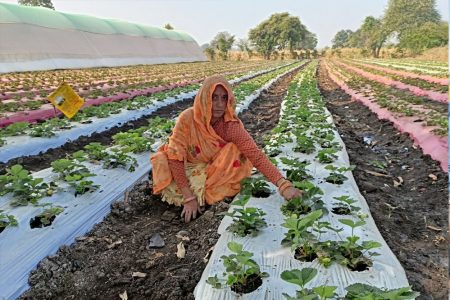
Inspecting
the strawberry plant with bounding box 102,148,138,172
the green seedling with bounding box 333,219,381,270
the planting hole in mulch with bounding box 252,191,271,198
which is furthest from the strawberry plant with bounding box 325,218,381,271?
the strawberry plant with bounding box 102,148,138,172

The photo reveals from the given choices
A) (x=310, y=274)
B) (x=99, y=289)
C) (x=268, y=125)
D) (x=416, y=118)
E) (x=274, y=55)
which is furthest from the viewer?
(x=274, y=55)

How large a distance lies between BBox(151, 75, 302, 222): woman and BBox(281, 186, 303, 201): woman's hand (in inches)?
14.4

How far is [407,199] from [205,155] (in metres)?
1.85

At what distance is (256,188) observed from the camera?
3.10 meters

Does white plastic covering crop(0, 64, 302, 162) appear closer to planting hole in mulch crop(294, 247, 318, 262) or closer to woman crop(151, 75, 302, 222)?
woman crop(151, 75, 302, 222)

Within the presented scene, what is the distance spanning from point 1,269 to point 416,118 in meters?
5.55

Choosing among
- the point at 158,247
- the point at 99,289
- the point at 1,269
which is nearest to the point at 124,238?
the point at 158,247

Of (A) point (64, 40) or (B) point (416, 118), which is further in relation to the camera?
(A) point (64, 40)

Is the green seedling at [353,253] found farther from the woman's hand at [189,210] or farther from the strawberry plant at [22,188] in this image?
the strawberry plant at [22,188]

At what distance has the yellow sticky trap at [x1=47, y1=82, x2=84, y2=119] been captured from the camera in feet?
17.4

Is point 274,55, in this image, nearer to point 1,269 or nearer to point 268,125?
point 268,125

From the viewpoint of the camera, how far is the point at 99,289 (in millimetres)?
2367

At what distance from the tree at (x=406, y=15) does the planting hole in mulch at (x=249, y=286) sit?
2223 inches

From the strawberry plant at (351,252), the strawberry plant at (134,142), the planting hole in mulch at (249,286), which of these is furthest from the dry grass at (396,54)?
the planting hole in mulch at (249,286)
